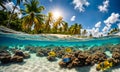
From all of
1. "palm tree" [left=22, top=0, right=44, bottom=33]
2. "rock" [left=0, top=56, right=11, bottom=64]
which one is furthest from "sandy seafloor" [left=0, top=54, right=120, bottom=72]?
"palm tree" [left=22, top=0, right=44, bottom=33]

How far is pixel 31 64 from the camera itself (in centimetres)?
908

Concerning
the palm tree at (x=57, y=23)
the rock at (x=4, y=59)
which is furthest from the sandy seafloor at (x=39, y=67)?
the palm tree at (x=57, y=23)

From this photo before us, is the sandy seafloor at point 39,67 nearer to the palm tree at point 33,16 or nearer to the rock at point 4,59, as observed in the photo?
the rock at point 4,59

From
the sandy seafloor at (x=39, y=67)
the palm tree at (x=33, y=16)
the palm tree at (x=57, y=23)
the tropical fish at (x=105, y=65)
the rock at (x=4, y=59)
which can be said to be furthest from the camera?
the palm tree at (x=57, y=23)

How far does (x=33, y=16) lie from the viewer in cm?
3209

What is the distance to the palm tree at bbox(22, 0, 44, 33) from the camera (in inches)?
1244

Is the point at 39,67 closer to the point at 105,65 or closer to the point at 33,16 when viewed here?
the point at 105,65

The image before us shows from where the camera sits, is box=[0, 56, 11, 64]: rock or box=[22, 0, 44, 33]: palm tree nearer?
box=[0, 56, 11, 64]: rock

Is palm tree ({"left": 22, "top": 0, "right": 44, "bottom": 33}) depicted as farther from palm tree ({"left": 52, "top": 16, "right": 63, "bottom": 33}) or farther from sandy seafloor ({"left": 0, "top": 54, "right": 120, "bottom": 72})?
sandy seafloor ({"left": 0, "top": 54, "right": 120, "bottom": 72})

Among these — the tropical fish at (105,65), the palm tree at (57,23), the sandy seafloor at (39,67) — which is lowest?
the sandy seafloor at (39,67)

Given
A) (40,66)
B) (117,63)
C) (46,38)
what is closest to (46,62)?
(40,66)

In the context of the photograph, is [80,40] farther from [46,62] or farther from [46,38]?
[46,62]

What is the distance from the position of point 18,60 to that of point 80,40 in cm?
1479

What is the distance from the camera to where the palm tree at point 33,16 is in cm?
3160
